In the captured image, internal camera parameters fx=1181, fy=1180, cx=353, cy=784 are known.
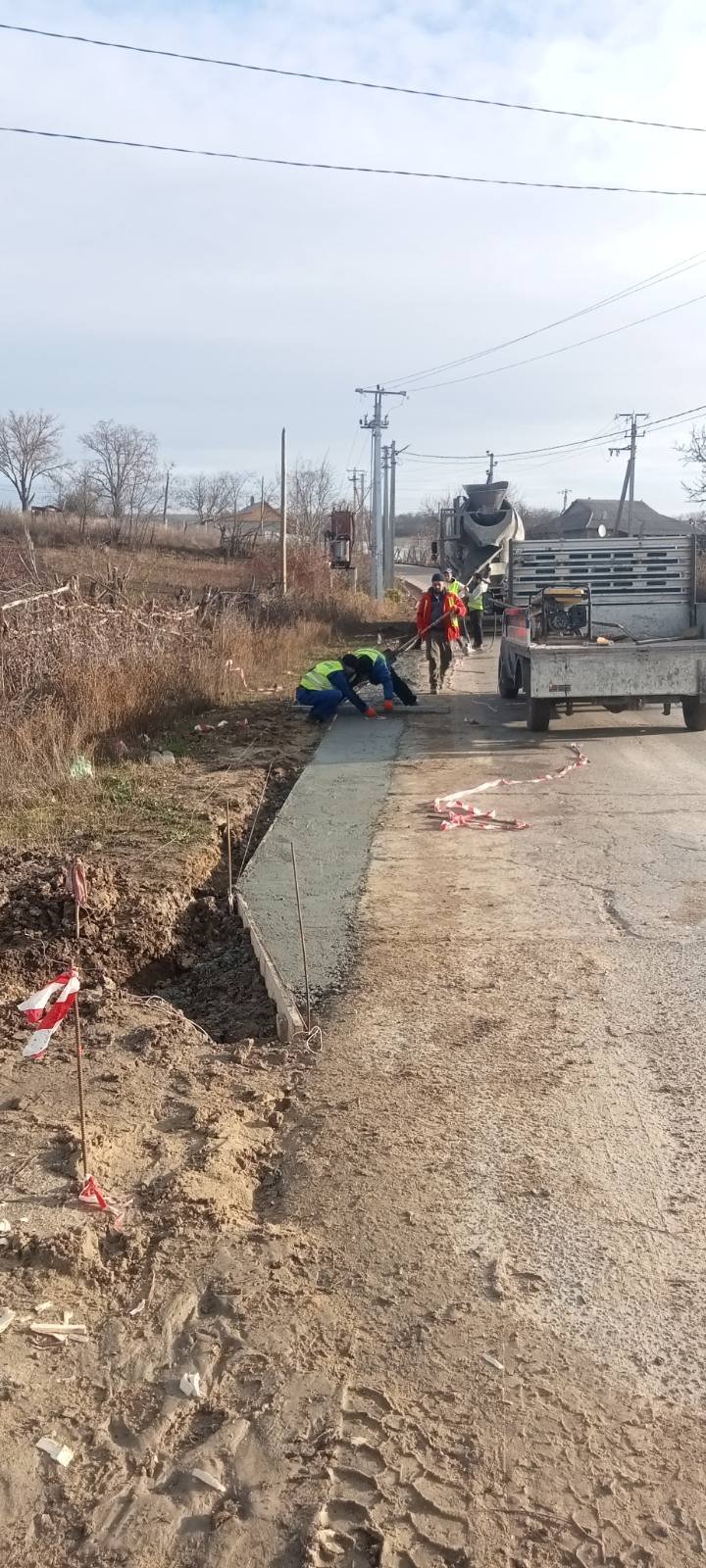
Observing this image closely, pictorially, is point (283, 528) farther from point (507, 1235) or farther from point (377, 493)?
point (507, 1235)

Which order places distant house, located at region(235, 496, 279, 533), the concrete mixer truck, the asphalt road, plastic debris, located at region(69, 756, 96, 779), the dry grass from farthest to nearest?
1. distant house, located at region(235, 496, 279, 533)
2. the concrete mixer truck
3. the dry grass
4. plastic debris, located at region(69, 756, 96, 779)
5. the asphalt road

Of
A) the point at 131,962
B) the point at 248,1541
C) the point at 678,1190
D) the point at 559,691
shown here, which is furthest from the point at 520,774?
the point at 248,1541

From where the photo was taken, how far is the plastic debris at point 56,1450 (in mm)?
2553

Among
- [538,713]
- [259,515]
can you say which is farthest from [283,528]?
[259,515]

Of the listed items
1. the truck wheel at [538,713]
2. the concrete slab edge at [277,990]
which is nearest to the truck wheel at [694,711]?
the truck wheel at [538,713]

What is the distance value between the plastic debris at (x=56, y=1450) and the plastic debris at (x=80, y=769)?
7605 millimetres

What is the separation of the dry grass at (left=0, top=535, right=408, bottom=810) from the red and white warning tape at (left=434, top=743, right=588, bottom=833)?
3.14 metres

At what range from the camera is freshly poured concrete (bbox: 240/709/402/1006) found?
5.93 metres

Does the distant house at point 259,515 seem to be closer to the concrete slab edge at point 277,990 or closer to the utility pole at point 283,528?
the utility pole at point 283,528

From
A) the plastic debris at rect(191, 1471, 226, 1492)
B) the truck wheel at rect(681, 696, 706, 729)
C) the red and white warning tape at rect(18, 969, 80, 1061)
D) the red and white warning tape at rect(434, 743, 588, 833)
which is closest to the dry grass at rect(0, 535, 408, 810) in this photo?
the red and white warning tape at rect(434, 743, 588, 833)

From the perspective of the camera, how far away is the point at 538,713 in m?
12.9

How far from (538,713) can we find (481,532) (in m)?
15.4

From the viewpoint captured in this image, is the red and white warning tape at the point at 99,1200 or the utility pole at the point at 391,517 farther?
the utility pole at the point at 391,517

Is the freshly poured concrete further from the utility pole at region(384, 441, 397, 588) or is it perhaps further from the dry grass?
the utility pole at region(384, 441, 397, 588)
